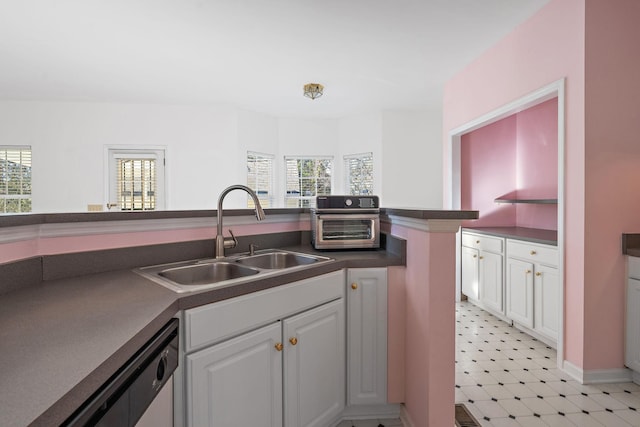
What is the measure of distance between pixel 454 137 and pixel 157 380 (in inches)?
156

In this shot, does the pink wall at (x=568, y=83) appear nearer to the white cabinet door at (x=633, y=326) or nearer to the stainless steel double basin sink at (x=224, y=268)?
the white cabinet door at (x=633, y=326)

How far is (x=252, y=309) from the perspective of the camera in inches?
52.0

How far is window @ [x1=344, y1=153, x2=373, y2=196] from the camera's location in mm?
Result: 5707

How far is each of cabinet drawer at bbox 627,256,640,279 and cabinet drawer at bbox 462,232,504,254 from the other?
3.44ft

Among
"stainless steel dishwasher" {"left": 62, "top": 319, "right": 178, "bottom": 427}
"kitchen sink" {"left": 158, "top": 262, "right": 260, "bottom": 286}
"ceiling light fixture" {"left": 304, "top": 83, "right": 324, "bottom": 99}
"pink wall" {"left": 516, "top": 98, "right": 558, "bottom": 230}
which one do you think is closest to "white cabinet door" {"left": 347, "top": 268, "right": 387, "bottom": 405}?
"kitchen sink" {"left": 158, "top": 262, "right": 260, "bottom": 286}

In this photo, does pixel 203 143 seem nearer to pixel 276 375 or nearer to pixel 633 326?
pixel 276 375

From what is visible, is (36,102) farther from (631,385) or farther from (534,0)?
(631,385)

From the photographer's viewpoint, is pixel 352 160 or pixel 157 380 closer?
pixel 157 380

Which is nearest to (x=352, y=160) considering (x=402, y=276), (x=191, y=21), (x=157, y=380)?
(x=191, y=21)

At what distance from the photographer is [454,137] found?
4.00m

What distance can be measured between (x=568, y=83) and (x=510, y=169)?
5.87 feet

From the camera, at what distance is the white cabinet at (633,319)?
2137mm

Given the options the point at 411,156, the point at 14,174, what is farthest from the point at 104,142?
the point at 411,156

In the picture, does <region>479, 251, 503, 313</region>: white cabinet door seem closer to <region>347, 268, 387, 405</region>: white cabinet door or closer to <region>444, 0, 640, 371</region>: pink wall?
<region>444, 0, 640, 371</region>: pink wall
